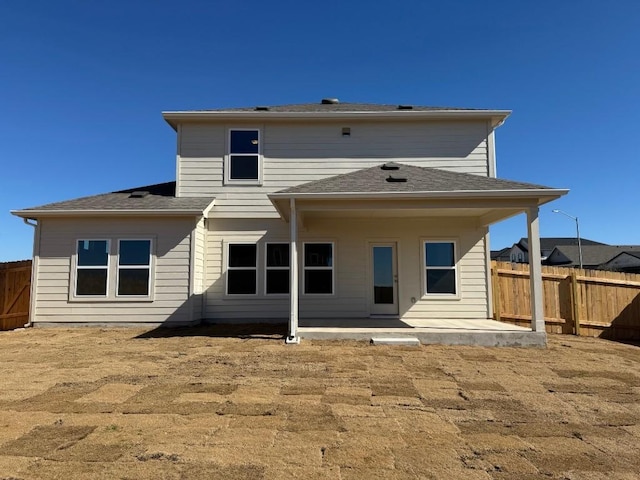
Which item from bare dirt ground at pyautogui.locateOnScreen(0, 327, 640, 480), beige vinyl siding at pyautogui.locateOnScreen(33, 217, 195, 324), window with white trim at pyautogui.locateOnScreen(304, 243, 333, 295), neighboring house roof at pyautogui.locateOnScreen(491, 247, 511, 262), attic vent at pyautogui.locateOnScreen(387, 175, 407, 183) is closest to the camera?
bare dirt ground at pyautogui.locateOnScreen(0, 327, 640, 480)

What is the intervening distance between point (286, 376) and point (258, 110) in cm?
815

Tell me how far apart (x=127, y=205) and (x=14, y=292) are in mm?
4447

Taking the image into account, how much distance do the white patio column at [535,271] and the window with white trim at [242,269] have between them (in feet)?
21.6

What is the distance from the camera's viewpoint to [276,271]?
10.3 meters

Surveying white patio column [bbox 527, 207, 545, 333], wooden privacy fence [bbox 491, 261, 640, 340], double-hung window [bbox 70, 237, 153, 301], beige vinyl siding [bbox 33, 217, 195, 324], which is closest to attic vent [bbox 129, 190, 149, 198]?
beige vinyl siding [bbox 33, 217, 195, 324]

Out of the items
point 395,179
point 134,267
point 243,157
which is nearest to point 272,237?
point 243,157

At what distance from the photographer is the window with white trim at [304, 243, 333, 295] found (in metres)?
10.2

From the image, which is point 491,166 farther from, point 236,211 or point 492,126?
point 236,211

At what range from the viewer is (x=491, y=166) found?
34.6ft

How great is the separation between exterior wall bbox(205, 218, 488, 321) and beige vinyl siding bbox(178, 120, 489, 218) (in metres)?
1.57

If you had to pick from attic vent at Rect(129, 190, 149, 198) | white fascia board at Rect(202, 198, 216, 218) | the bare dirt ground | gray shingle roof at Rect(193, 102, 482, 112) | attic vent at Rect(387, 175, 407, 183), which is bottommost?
the bare dirt ground

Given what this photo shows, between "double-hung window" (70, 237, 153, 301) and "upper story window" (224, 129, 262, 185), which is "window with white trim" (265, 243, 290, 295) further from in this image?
"double-hung window" (70, 237, 153, 301)

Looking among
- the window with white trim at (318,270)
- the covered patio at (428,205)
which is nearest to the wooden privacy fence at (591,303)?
the covered patio at (428,205)

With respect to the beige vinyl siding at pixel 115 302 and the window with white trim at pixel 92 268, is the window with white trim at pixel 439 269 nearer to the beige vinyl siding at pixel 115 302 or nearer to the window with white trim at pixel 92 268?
the beige vinyl siding at pixel 115 302
